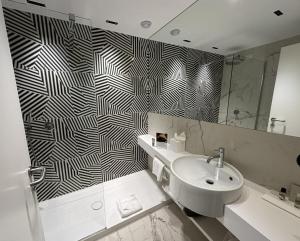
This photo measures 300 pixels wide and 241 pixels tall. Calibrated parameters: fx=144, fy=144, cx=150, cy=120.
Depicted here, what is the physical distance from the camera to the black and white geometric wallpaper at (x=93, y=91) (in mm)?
1576

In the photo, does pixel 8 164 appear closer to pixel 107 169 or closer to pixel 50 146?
pixel 50 146

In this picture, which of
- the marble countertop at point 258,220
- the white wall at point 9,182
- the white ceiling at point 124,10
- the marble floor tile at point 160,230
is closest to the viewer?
the white wall at point 9,182

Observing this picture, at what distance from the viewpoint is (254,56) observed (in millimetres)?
1067

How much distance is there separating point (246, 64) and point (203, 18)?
751 millimetres

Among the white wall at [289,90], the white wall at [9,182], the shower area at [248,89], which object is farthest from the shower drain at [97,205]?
the white wall at [289,90]

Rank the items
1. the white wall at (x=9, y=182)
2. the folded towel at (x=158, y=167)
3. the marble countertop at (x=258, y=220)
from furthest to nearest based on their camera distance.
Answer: the folded towel at (x=158, y=167)
the marble countertop at (x=258, y=220)
the white wall at (x=9, y=182)

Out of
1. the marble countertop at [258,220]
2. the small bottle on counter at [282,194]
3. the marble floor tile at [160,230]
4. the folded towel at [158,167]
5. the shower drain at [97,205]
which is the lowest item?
the marble floor tile at [160,230]

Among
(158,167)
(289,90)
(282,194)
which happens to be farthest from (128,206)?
(289,90)

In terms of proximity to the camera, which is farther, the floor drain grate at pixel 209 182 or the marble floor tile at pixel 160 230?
the marble floor tile at pixel 160 230

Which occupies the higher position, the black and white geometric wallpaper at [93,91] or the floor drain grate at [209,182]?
the black and white geometric wallpaper at [93,91]

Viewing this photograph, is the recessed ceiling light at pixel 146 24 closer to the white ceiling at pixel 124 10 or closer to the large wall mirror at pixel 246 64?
the white ceiling at pixel 124 10

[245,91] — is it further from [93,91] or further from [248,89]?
[93,91]

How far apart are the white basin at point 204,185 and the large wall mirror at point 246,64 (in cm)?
41

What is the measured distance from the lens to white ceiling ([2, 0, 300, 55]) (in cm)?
99
